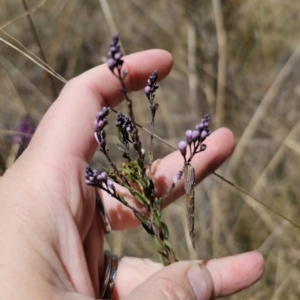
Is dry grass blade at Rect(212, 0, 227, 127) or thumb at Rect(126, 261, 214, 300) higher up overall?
dry grass blade at Rect(212, 0, 227, 127)

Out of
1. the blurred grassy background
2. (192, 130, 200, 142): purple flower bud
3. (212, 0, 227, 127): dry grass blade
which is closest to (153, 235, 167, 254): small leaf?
(192, 130, 200, 142): purple flower bud

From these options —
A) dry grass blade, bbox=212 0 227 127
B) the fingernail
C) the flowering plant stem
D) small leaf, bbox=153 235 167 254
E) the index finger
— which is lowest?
the fingernail

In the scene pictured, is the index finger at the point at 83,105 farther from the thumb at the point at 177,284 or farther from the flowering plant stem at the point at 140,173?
the thumb at the point at 177,284

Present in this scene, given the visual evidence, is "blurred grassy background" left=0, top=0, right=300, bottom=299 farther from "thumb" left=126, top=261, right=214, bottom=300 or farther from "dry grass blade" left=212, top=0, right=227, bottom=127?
"thumb" left=126, top=261, right=214, bottom=300

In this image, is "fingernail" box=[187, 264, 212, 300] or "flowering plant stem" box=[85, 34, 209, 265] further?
"fingernail" box=[187, 264, 212, 300]

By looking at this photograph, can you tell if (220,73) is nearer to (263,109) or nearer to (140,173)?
(263,109)

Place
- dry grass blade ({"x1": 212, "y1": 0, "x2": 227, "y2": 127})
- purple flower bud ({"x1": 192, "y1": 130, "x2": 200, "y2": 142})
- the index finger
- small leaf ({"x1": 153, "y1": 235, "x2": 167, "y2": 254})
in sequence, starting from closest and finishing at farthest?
purple flower bud ({"x1": 192, "y1": 130, "x2": 200, "y2": 142}) → small leaf ({"x1": 153, "y1": 235, "x2": 167, "y2": 254}) → the index finger → dry grass blade ({"x1": 212, "y1": 0, "x2": 227, "y2": 127})

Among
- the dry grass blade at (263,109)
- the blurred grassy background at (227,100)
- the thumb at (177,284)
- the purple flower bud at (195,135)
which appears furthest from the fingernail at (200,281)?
the dry grass blade at (263,109)
